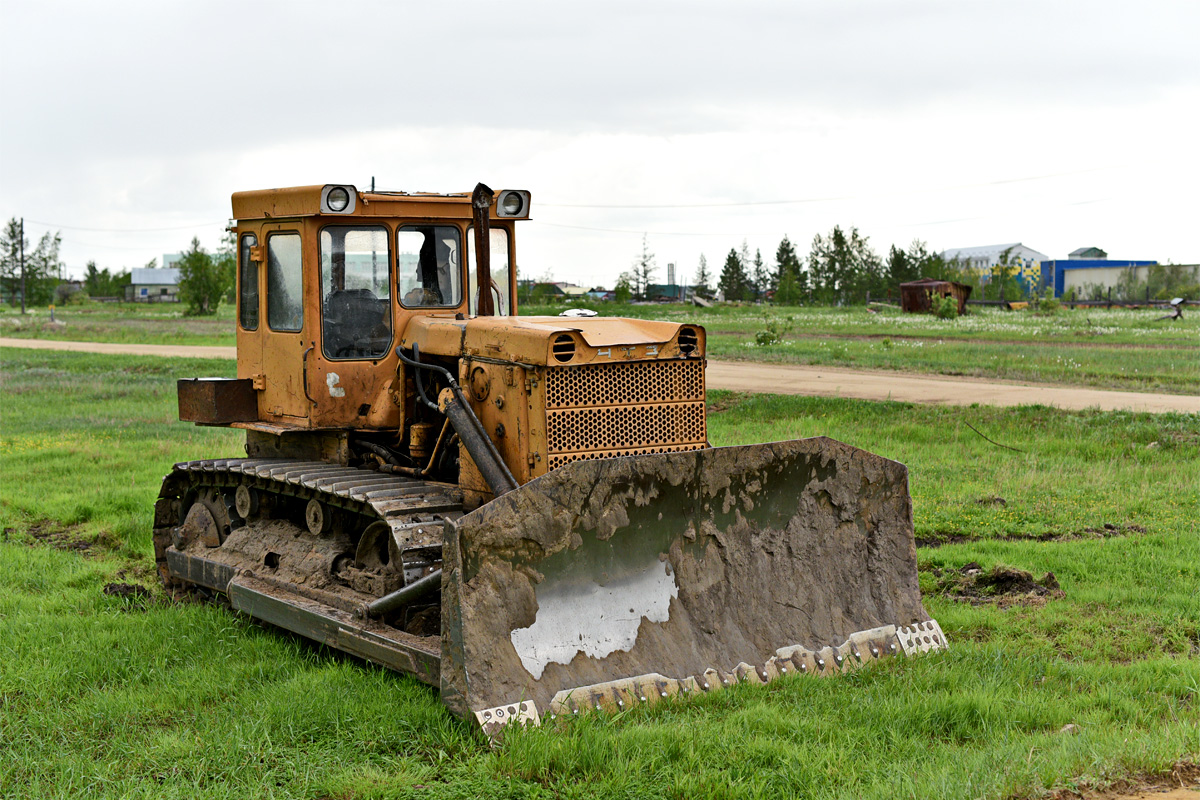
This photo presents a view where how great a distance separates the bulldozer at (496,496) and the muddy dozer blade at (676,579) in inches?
0.5

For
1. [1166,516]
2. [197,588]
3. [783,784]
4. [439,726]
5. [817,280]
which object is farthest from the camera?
[817,280]

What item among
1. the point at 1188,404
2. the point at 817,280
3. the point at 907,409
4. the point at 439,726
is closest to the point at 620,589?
the point at 439,726

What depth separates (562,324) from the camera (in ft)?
22.8

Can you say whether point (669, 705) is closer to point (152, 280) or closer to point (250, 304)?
point (250, 304)

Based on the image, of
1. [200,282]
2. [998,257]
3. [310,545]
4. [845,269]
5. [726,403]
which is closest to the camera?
[310,545]

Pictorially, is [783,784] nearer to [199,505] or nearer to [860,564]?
[860,564]

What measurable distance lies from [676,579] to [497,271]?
3.10 metres

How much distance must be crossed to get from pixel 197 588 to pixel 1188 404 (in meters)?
16.3

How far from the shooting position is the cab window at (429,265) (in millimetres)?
8203

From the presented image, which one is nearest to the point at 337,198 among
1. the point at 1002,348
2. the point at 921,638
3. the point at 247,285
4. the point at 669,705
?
the point at 247,285

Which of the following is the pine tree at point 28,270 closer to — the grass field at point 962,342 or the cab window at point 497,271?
the grass field at point 962,342

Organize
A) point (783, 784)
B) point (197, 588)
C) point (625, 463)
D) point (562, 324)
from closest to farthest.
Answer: point (783, 784) < point (625, 463) < point (562, 324) < point (197, 588)

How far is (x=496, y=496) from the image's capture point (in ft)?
22.4

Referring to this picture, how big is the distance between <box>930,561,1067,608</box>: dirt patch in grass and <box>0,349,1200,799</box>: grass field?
0.06 m
